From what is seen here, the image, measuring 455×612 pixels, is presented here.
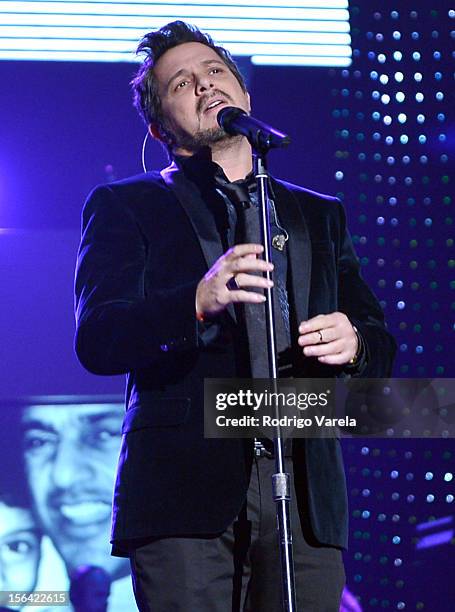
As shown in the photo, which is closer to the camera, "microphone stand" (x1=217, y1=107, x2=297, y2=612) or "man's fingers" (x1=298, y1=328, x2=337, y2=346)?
"microphone stand" (x1=217, y1=107, x2=297, y2=612)

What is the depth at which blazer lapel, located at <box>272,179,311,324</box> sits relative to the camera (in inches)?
63.2

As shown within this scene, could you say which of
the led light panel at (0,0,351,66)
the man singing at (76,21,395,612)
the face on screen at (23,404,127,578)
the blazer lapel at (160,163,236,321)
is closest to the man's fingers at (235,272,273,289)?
the man singing at (76,21,395,612)

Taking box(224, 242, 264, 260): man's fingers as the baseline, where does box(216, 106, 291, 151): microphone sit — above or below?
above

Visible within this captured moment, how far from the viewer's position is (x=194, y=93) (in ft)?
6.39

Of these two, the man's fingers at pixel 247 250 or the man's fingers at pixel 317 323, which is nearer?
the man's fingers at pixel 247 250

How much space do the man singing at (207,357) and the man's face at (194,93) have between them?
141 mm

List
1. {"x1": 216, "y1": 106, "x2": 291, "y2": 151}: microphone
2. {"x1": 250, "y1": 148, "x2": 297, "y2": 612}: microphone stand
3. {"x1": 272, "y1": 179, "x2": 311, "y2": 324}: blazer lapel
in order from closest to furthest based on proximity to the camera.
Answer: {"x1": 250, "y1": 148, "x2": 297, "y2": 612}: microphone stand → {"x1": 216, "y1": 106, "x2": 291, "y2": 151}: microphone → {"x1": 272, "y1": 179, "x2": 311, "y2": 324}: blazer lapel

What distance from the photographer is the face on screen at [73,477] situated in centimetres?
265

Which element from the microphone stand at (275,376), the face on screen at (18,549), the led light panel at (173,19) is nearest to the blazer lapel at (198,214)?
the microphone stand at (275,376)

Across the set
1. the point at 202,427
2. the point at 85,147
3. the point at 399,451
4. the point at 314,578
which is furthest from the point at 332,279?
the point at 85,147

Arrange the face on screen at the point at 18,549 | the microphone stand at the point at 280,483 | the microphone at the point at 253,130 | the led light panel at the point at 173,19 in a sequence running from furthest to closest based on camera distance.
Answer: the led light panel at the point at 173,19, the face on screen at the point at 18,549, the microphone at the point at 253,130, the microphone stand at the point at 280,483

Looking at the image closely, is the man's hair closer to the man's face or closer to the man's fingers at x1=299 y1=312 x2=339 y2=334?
the man's face

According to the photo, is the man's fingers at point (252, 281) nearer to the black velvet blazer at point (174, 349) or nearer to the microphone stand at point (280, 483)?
the microphone stand at point (280, 483)

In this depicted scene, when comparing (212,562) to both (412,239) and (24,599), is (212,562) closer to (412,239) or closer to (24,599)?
(24,599)
